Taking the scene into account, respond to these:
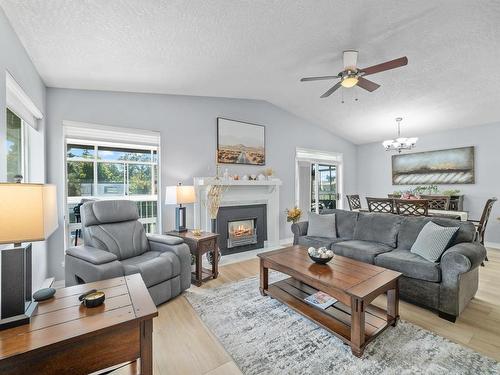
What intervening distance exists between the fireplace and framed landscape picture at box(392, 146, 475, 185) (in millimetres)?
3904

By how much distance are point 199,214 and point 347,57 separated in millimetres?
3082

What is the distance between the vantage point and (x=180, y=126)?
13.2ft

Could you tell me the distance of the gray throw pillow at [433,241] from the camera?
8.32 feet

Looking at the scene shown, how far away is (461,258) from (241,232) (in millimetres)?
3190

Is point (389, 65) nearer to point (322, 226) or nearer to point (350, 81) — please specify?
point (350, 81)

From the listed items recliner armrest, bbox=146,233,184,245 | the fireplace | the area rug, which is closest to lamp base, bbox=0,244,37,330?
the area rug

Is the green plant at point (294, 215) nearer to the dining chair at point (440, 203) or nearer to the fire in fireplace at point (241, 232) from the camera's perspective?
the fire in fireplace at point (241, 232)

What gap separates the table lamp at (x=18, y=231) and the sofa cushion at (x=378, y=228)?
3.61 meters

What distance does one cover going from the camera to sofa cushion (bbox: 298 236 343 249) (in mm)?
3525

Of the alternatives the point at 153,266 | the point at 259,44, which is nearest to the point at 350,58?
the point at 259,44

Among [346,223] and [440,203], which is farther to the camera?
[440,203]

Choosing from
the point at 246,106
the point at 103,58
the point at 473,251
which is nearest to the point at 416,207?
the point at 473,251

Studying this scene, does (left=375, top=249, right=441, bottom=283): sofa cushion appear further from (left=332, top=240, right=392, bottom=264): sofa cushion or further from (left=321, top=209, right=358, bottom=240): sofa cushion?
(left=321, top=209, right=358, bottom=240): sofa cushion

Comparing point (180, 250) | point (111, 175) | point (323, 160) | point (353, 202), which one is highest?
point (323, 160)
